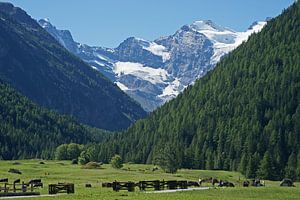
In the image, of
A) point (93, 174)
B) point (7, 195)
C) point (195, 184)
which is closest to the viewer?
point (7, 195)

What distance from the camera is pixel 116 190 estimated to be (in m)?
99.7

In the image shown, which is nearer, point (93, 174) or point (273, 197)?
point (273, 197)

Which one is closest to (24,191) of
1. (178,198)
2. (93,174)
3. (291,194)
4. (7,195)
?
(7,195)

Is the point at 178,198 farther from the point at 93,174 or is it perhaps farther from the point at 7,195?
the point at 93,174

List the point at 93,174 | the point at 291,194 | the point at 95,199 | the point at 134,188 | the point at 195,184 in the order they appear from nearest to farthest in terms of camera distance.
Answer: the point at 95,199
the point at 291,194
the point at 134,188
the point at 195,184
the point at 93,174

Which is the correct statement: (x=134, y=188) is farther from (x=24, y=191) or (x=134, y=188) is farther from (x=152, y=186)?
(x=24, y=191)

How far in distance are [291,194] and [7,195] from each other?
49.0 meters

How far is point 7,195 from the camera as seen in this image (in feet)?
301

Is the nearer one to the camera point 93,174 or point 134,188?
point 134,188

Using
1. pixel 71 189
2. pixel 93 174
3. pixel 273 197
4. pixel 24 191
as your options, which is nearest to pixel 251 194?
pixel 273 197

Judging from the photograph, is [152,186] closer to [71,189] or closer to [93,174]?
[71,189]

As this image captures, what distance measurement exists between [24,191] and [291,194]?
46779mm

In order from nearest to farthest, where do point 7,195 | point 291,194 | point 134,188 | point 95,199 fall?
1. point 95,199
2. point 7,195
3. point 291,194
4. point 134,188

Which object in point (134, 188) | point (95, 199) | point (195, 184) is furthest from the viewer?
point (195, 184)
